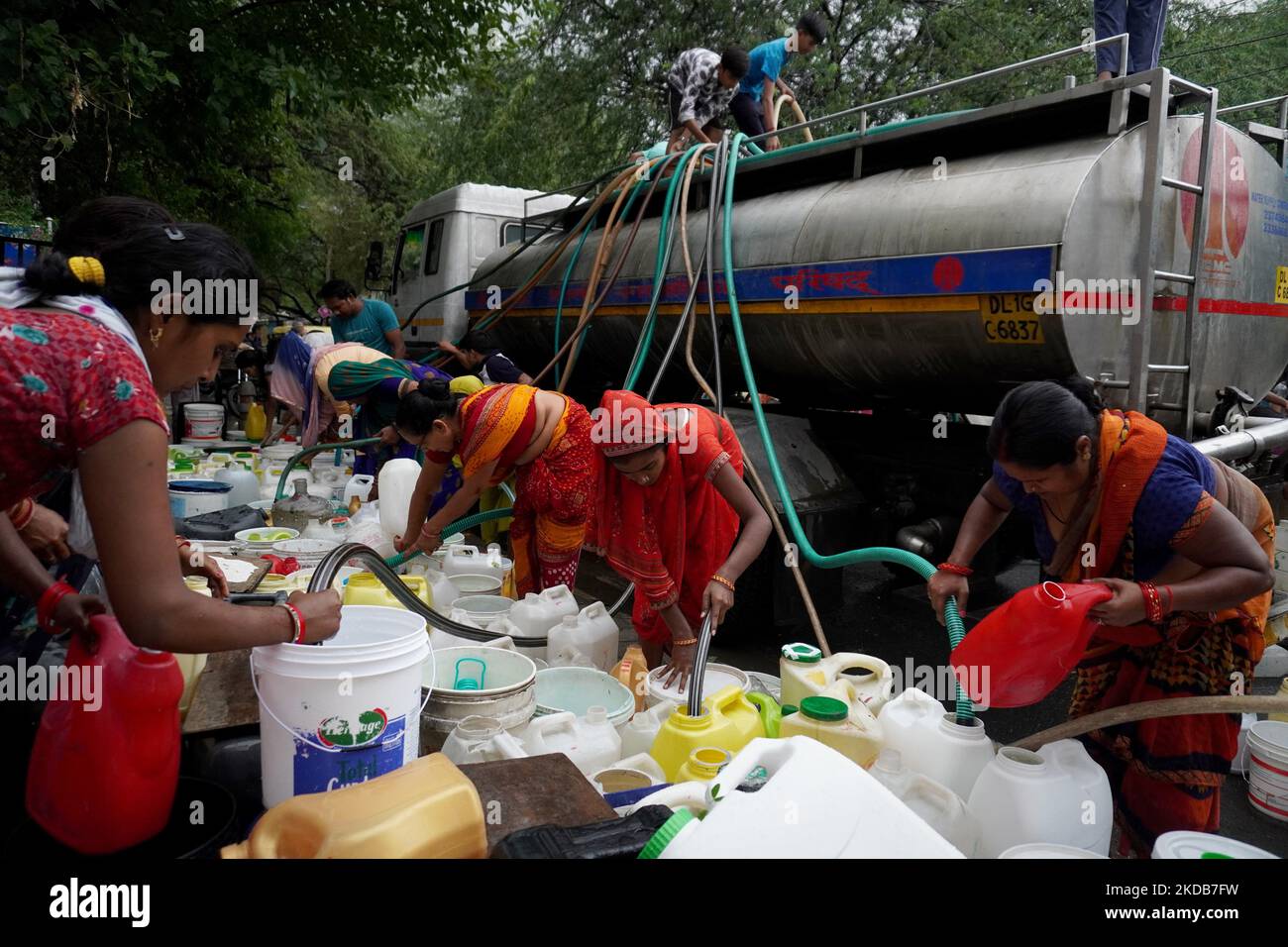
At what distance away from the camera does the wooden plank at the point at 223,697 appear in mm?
1709

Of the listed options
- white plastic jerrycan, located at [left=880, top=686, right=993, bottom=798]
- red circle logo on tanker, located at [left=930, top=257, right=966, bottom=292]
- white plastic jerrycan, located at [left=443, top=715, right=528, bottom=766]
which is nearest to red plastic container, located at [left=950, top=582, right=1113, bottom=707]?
Answer: white plastic jerrycan, located at [left=880, top=686, right=993, bottom=798]

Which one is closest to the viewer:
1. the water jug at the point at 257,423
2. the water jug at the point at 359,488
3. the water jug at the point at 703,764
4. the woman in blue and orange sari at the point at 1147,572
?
the water jug at the point at 703,764

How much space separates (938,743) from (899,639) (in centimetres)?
319

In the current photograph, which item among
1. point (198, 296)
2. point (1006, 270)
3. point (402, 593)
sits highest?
point (1006, 270)

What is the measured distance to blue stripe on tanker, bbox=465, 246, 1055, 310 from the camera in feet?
11.7

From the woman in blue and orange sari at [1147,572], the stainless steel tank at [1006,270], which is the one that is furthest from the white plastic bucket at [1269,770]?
the stainless steel tank at [1006,270]

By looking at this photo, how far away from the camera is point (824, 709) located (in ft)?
6.13

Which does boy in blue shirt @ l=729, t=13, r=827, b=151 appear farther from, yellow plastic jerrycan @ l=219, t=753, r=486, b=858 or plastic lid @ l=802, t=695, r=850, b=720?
yellow plastic jerrycan @ l=219, t=753, r=486, b=858

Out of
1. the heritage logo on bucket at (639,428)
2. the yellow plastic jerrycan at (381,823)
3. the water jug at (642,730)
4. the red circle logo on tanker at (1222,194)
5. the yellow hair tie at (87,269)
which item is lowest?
the water jug at (642,730)

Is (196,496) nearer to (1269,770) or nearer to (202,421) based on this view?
(202,421)

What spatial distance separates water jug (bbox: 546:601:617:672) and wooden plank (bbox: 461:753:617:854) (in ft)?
3.31

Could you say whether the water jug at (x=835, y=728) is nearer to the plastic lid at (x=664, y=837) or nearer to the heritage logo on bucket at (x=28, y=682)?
the plastic lid at (x=664, y=837)

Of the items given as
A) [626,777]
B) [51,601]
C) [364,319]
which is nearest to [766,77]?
[364,319]
